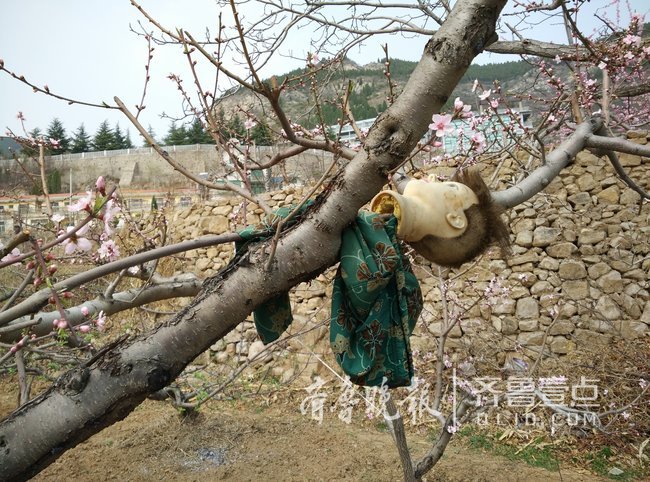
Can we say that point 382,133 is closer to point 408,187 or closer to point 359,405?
point 408,187

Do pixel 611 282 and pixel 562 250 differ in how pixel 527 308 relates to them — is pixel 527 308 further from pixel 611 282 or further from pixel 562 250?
pixel 611 282

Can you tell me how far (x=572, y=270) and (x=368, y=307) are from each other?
14.4ft

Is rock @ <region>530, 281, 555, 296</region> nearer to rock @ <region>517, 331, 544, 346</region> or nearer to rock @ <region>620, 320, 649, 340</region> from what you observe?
rock @ <region>517, 331, 544, 346</region>

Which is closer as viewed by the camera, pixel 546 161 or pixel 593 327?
pixel 546 161

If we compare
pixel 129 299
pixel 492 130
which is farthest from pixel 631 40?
pixel 129 299

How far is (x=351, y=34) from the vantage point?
430 centimetres

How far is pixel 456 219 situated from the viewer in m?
1.22

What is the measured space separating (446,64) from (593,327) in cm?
440

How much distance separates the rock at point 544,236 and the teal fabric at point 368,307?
4284 millimetres

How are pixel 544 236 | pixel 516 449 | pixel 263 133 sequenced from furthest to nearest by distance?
pixel 263 133 → pixel 544 236 → pixel 516 449

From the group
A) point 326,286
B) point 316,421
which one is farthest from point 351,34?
point 316,421

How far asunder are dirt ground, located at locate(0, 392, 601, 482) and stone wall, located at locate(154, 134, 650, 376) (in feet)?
3.16

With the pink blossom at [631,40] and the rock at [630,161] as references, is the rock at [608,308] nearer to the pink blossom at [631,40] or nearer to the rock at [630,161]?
the rock at [630,161]

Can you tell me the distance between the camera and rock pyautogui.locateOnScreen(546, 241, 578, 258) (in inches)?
192
